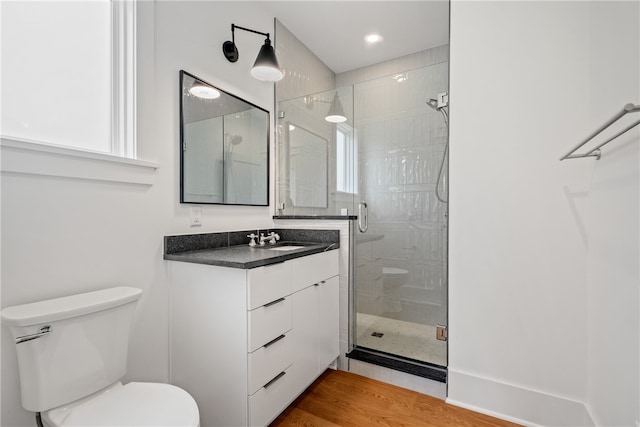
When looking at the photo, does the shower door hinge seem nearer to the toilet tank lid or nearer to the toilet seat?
the toilet seat

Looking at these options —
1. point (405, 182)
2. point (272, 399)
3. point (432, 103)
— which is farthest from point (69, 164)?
point (432, 103)

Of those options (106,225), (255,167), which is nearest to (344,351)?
(255,167)

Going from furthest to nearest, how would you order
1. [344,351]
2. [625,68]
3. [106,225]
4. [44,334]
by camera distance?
[344,351] < [106,225] < [625,68] < [44,334]

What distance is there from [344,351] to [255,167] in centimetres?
151

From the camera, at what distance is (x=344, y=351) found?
2.11m

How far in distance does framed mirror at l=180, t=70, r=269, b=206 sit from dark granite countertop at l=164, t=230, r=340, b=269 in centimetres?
24

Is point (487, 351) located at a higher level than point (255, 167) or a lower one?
lower

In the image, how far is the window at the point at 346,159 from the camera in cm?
232

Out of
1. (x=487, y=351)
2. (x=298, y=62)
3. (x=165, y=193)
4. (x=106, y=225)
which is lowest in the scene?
(x=487, y=351)

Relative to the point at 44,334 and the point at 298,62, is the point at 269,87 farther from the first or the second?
the point at 44,334

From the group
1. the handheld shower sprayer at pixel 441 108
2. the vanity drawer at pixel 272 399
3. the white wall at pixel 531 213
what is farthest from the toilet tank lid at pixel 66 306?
the handheld shower sprayer at pixel 441 108

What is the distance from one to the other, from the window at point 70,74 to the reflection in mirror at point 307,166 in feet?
4.07

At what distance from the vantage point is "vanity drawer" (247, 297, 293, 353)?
131cm

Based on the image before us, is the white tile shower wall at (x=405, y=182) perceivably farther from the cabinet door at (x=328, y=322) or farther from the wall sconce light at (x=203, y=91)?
the wall sconce light at (x=203, y=91)
